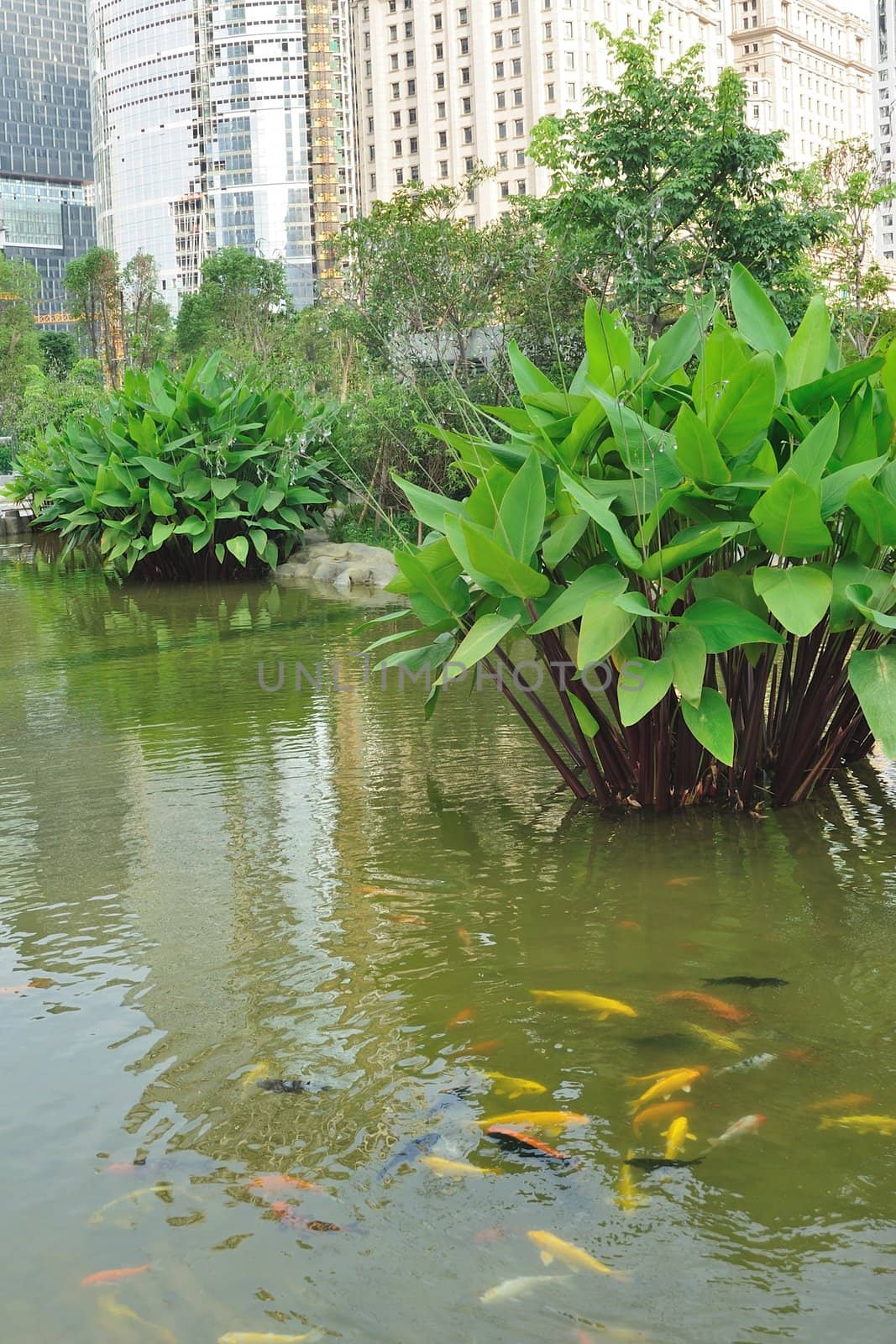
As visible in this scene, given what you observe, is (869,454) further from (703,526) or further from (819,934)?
(819,934)

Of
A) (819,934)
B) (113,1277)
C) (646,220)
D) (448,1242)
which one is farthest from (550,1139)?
(646,220)

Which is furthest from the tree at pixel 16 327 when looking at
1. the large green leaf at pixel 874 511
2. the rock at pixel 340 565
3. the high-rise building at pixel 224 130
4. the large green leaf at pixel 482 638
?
the large green leaf at pixel 874 511

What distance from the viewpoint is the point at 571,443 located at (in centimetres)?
394

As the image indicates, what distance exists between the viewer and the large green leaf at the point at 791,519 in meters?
3.46

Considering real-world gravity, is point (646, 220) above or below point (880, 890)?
above

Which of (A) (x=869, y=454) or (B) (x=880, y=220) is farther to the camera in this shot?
(B) (x=880, y=220)

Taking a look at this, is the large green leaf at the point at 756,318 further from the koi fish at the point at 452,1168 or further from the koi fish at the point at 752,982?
the koi fish at the point at 452,1168

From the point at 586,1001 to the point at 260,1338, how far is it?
1216 mm

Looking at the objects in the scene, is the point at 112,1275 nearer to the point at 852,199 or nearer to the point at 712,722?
the point at 712,722

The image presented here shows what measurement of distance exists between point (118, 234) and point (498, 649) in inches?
4851

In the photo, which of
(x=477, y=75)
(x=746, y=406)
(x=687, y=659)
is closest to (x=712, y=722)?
(x=687, y=659)

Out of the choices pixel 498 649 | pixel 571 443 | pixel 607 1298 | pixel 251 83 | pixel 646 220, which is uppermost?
pixel 251 83

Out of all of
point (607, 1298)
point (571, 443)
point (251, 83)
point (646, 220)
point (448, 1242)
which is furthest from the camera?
point (251, 83)

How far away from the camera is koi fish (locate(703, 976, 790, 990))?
3012 millimetres
